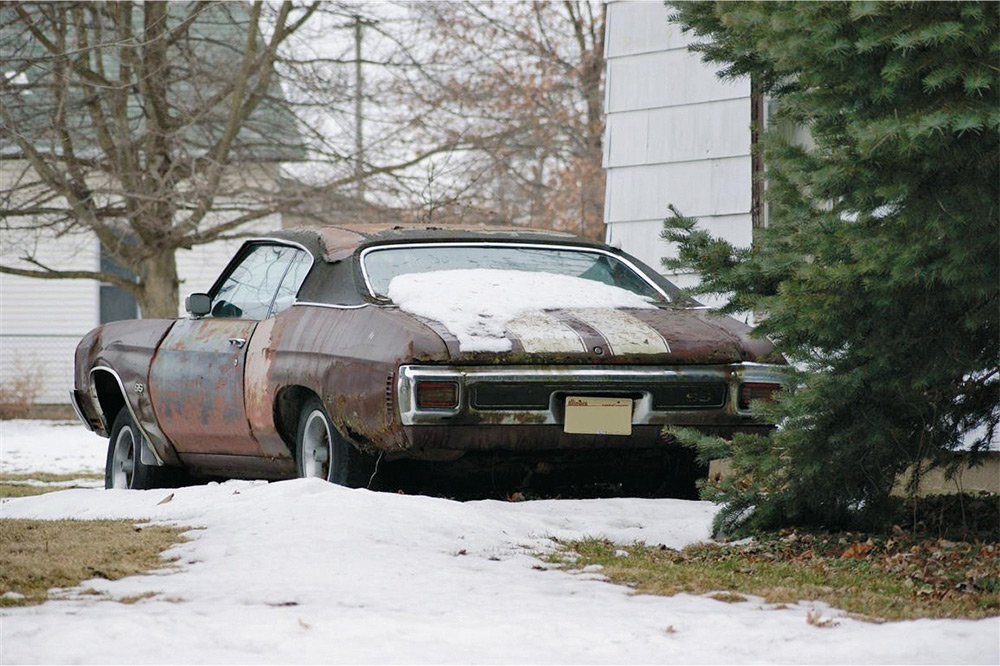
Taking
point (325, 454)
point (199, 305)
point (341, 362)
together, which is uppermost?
point (199, 305)

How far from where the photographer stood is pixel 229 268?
344 inches

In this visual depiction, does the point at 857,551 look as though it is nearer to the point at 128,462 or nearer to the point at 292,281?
the point at 292,281

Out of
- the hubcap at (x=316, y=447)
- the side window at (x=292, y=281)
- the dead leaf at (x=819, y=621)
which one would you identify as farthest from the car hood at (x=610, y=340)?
the dead leaf at (x=819, y=621)

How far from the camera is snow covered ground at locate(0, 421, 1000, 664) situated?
13.1 ft

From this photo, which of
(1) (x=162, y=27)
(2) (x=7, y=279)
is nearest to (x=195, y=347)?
(1) (x=162, y=27)

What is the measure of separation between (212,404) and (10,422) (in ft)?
42.7

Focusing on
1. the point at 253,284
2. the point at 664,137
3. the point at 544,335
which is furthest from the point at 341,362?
the point at 664,137

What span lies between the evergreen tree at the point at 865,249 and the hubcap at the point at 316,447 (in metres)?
2.07

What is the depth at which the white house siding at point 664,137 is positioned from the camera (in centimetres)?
1043

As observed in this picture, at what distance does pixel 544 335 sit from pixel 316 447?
136 centimetres

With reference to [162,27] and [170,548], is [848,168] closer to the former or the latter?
[170,548]

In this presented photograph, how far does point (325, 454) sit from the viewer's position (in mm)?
7453

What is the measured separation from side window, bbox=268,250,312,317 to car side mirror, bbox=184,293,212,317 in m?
0.60

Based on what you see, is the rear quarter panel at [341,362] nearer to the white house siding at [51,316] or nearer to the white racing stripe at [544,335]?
the white racing stripe at [544,335]
